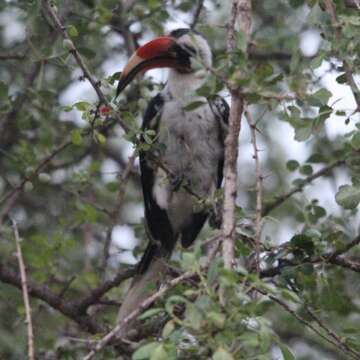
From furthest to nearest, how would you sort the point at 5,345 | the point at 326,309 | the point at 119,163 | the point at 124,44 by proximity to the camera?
1. the point at 119,163
2. the point at 124,44
3. the point at 5,345
4. the point at 326,309

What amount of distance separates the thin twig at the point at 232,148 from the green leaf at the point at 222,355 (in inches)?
11.7

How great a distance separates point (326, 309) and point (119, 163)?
2.62m

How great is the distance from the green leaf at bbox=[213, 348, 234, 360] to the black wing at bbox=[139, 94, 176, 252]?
7.67 feet

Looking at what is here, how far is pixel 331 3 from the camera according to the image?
8.02 ft

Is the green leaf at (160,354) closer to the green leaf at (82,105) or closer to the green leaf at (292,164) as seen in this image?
the green leaf at (82,105)

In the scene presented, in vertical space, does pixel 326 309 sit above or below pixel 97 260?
below

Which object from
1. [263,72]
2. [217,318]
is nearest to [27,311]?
[217,318]

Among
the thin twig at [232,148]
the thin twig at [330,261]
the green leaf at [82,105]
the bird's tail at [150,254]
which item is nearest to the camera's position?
the thin twig at [232,148]

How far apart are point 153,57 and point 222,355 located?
2349 mm

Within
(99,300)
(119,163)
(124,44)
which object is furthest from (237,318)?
(119,163)

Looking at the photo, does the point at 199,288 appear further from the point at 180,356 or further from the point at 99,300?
the point at 99,300

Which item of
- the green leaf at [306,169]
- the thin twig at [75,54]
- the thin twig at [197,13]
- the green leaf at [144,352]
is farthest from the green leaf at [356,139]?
the thin twig at [197,13]

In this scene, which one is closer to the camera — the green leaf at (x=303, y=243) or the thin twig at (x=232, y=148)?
the thin twig at (x=232, y=148)

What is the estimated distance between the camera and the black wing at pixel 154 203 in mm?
4159
